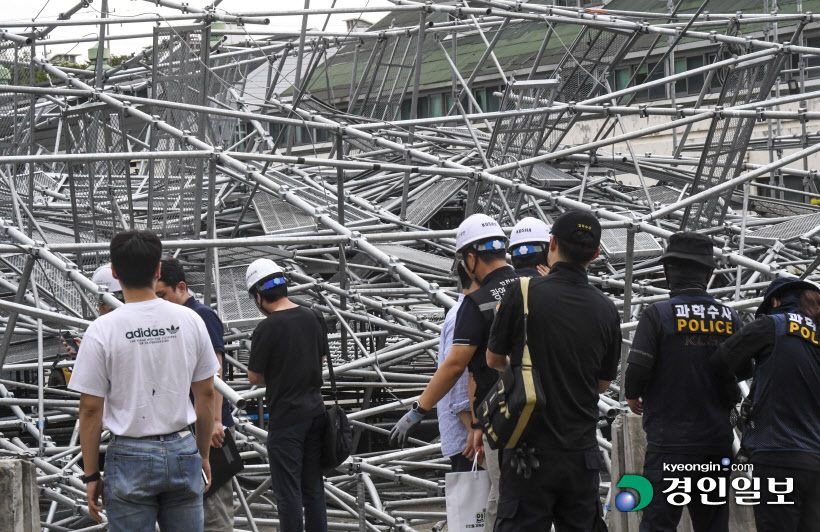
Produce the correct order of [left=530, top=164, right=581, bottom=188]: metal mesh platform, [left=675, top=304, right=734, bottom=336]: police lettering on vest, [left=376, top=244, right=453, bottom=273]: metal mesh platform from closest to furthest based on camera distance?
[left=675, top=304, right=734, bottom=336]: police lettering on vest, [left=376, top=244, right=453, bottom=273]: metal mesh platform, [left=530, top=164, right=581, bottom=188]: metal mesh platform

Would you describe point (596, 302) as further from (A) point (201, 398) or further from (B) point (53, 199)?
(B) point (53, 199)

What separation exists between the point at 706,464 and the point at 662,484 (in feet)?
0.80

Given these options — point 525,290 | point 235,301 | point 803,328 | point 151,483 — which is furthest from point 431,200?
point 151,483

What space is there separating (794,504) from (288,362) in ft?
9.86

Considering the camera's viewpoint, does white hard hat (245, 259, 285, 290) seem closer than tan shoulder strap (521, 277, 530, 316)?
No

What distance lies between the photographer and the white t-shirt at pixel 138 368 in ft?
16.5

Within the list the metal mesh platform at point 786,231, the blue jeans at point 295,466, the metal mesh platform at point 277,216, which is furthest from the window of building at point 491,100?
the blue jeans at point 295,466

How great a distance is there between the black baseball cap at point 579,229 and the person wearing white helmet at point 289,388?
2280 millimetres

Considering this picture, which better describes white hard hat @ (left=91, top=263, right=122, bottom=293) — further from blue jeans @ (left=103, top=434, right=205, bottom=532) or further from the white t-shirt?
blue jeans @ (left=103, top=434, right=205, bottom=532)

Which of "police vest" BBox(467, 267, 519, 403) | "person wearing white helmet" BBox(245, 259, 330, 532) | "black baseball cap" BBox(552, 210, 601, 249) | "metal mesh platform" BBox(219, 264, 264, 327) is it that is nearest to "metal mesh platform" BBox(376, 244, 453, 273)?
"metal mesh platform" BBox(219, 264, 264, 327)

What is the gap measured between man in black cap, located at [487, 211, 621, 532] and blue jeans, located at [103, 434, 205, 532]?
138cm

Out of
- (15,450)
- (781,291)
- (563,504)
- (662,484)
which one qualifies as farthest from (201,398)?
(15,450)

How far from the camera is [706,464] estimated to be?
5.86 meters

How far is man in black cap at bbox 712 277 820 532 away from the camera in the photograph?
575cm
